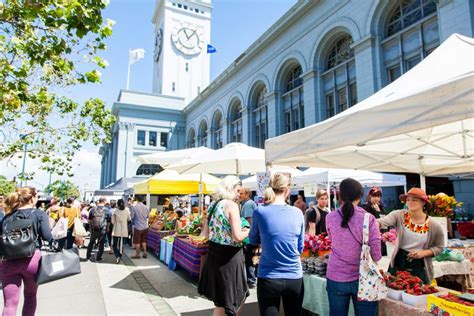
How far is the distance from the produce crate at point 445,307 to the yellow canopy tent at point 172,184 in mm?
8411

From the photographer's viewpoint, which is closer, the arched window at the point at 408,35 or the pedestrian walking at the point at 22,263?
Answer: the pedestrian walking at the point at 22,263

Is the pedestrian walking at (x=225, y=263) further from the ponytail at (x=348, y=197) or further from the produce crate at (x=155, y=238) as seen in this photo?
the produce crate at (x=155, y=238)

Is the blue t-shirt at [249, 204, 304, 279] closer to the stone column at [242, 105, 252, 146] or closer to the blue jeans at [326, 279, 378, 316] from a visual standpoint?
the blue jeans at [326, 279, 378, 316]

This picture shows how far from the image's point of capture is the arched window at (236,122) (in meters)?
27.1

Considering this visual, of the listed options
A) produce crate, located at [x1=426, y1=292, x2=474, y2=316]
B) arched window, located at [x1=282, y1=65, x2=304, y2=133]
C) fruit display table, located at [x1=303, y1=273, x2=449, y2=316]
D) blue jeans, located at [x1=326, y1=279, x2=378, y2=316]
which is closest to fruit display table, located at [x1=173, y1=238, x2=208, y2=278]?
fruit display table, located at [x1=303, y1=273, x2=449, y2=316]

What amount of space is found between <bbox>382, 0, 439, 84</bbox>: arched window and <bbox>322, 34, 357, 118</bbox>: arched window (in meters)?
1.95

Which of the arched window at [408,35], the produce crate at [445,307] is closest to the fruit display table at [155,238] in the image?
the produce crate at [445,307]

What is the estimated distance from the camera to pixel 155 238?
34.8 ft

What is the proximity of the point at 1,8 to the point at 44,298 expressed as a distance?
4.86m

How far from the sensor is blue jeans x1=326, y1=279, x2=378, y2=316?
2.85 metres

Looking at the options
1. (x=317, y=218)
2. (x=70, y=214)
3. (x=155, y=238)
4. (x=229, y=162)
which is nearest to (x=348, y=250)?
(x=317, y=218)

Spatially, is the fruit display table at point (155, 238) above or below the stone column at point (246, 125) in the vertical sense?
below

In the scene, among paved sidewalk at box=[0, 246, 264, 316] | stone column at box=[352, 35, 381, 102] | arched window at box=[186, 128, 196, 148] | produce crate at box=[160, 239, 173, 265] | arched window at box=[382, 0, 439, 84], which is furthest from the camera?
arched window at box=[186, 128, 196, 148]

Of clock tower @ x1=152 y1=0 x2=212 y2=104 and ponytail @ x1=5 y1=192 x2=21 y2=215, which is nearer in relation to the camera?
ponytail @ x1=5 y1=192 x2=21 y2=215
